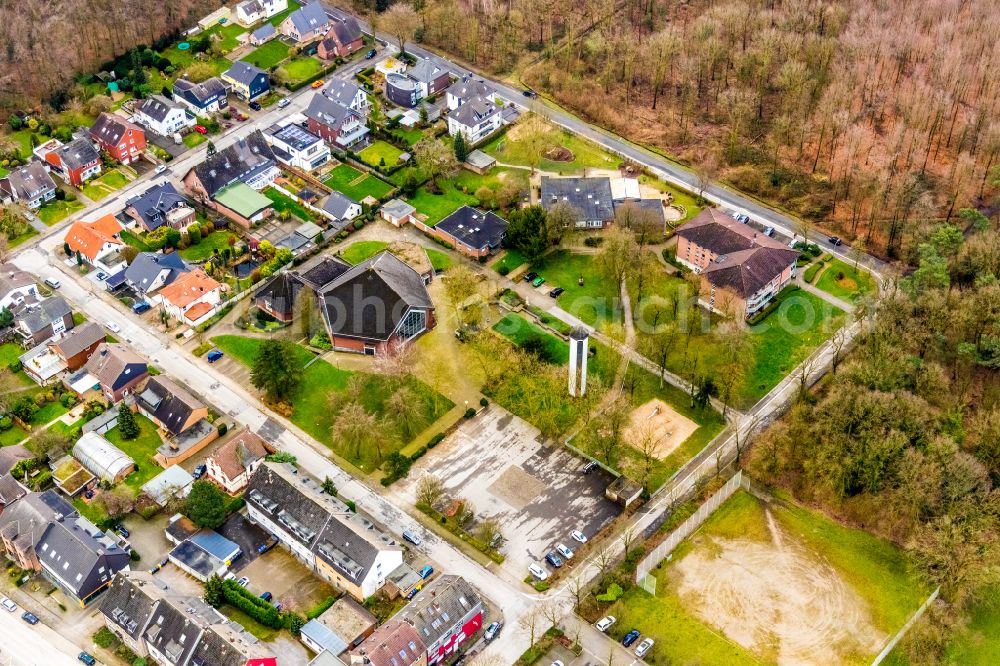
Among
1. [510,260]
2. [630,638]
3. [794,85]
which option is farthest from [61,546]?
[794,85]

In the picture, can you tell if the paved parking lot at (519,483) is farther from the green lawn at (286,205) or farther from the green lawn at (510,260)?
the green lawn at (286,205)

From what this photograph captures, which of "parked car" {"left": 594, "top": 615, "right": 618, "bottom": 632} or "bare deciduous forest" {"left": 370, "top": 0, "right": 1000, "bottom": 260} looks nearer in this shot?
"parked car" {"left": 594, "top": 615, "right": 618, "bottom": 632}

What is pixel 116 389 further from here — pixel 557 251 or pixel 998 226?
pixel 998 226

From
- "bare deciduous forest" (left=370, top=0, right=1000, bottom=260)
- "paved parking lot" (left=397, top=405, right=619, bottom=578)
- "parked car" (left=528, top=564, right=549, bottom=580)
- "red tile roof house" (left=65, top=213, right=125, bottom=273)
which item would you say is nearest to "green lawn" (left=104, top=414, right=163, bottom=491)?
"paved parking lot" (left=397, top=405, right=619, bottom=578)

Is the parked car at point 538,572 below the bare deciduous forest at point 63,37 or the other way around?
below

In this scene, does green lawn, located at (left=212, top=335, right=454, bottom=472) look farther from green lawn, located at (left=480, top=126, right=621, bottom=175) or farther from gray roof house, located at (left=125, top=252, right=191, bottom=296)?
green lawn, located at (left=480, top=126, right=621, bottom=175)

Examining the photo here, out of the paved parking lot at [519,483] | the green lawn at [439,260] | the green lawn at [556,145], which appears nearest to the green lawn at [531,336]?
the paved parking lot at [519,483]
